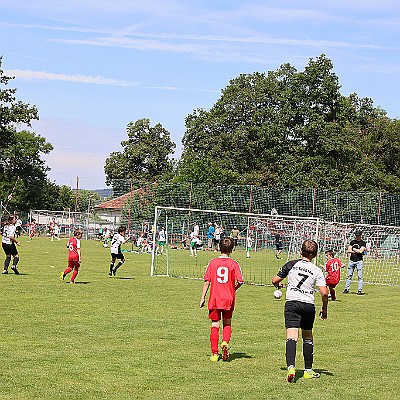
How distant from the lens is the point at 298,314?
10094 mm

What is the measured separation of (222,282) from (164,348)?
5.21 feet

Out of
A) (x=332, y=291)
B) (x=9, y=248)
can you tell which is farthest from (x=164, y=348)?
(x=9, y=248)

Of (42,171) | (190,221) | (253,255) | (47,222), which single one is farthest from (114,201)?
(42,171)

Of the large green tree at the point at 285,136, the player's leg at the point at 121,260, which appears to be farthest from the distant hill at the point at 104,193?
the player's leg at the point at 121,260

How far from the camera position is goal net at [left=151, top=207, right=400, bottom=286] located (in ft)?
99.6

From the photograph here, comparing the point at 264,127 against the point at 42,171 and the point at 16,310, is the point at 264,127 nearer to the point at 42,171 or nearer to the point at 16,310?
the point at 42,171

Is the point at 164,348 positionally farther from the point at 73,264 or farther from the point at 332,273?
the point at 73,264

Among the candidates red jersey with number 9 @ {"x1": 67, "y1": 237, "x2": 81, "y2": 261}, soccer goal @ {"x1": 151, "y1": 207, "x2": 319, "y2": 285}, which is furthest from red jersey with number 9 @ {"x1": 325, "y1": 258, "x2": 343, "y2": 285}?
red jersey with number 9 @ {"x1": 67, "y1": 237, "x2": 81, "y2": 261}

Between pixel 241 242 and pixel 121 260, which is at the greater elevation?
pixel 241 242

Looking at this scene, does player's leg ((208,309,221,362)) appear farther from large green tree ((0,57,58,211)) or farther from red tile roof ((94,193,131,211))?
large green tree ((0,57,58,211))

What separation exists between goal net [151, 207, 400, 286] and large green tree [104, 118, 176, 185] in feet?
167

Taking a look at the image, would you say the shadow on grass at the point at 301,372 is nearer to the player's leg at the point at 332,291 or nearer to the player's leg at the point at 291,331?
the player's leg at the point at 291,331

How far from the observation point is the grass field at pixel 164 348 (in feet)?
30.3

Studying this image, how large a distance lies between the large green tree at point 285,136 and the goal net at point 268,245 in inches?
809
